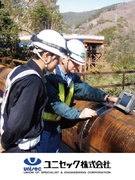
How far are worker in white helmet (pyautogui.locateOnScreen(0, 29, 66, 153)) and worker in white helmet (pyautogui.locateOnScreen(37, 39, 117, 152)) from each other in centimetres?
37

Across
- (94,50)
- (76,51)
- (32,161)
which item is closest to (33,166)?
(32,161)

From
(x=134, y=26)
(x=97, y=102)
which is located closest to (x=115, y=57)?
(x=134, y=26)

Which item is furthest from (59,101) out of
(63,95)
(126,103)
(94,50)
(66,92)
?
(94,50)

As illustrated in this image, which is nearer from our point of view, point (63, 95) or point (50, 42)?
point (50, 42)

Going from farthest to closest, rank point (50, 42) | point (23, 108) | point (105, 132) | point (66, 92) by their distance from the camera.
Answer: point (66, 92) → point (105, 132) → point (50, 42) → point (23, 108)

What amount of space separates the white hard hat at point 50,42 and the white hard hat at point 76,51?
44cm

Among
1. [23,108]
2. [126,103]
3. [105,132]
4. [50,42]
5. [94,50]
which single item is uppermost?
[50,42]

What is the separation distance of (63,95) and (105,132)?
0.54 m

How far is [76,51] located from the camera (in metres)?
2.63

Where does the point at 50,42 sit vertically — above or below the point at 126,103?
above

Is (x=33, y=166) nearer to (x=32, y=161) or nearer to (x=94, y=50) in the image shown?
(x=32, y=161)

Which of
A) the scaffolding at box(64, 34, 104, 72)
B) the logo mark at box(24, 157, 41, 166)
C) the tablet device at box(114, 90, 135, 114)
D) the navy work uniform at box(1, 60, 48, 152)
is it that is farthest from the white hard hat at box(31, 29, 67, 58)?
the scaffolding at box(64, 34, 104, 72)

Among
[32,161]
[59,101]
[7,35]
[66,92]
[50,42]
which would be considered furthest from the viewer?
[7,35]

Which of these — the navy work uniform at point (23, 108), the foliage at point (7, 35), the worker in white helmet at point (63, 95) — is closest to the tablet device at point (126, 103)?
the worker in white helmet at point (63, 95)
